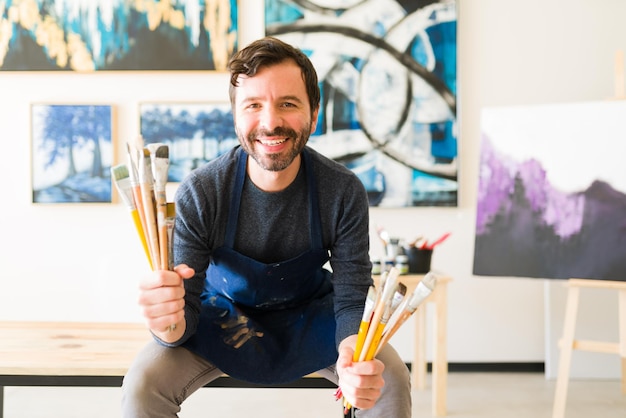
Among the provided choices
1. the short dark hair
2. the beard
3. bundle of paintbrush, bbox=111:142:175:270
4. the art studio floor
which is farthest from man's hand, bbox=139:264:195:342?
the art studio floor

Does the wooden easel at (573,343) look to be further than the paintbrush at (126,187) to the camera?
Yes

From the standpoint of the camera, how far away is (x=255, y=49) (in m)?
1.68

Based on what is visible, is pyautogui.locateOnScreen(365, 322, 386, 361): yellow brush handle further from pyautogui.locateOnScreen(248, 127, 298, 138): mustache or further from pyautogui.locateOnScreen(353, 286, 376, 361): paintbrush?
pyautogui.locateOnScreen(248, 127, 298, 138): mustache

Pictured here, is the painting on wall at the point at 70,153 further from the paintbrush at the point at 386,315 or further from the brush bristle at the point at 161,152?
the paintbrush at the point at 386,315

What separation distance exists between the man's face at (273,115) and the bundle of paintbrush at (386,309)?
509 mm

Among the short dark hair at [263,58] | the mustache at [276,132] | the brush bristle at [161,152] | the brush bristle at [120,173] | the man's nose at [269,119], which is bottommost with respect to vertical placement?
the brush bristle at [120,173]

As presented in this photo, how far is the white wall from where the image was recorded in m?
3.92

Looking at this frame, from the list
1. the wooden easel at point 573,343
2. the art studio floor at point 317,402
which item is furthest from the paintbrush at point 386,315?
the art studio floor at point 317,402

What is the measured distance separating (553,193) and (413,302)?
7.34 ft

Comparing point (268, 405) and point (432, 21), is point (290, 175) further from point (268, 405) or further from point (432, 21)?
point (432, 21)

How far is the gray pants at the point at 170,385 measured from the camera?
1550mm

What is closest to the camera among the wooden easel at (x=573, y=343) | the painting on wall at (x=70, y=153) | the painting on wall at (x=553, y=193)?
the wooden easel at (x=573, y=343)

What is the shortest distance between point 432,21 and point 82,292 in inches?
96.7

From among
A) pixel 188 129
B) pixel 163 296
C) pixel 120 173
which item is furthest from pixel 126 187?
pixel 188 129
